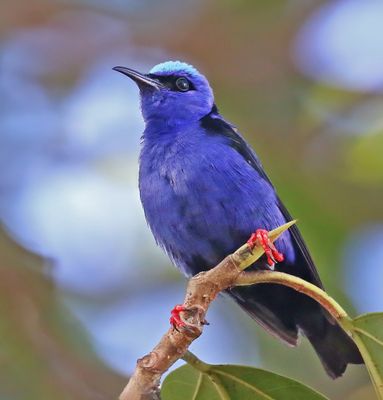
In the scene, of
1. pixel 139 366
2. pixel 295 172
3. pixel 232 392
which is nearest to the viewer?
pixel 139 366

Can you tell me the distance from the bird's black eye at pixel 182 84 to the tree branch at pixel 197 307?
6.83 ft

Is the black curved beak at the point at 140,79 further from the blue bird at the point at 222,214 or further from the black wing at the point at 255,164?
the black wing at the point at 255,164

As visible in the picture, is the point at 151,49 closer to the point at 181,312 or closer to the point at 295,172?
the point at 295,172

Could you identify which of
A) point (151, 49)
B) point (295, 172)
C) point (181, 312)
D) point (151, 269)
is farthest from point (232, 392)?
point (151, 49)

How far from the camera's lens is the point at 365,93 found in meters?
6.82

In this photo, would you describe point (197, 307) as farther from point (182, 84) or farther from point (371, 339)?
point (182, 84)

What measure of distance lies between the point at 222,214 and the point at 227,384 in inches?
39.9

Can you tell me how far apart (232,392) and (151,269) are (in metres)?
3.68

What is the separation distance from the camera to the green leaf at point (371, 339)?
3227mm

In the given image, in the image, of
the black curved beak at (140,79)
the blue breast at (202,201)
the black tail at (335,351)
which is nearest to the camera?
the blue breast at (202,201)

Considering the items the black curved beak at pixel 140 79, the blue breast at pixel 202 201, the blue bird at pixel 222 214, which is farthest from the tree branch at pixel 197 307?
the black curved beak at pixel 140 79

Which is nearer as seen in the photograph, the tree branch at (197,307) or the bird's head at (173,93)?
the tree branch at (197,307)

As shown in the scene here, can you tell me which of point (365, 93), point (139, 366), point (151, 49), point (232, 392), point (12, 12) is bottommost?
point (232, 392)

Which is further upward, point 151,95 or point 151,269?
point 151,95
